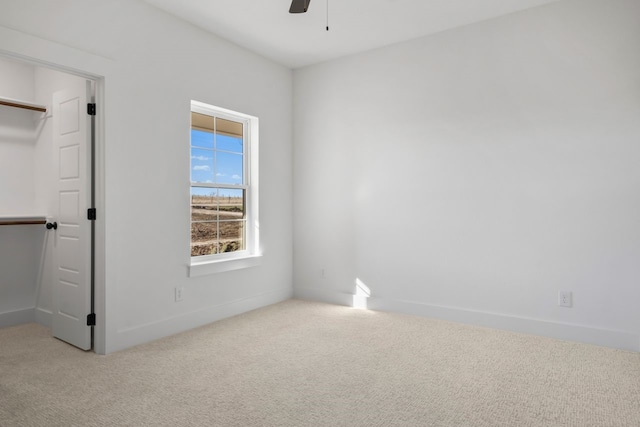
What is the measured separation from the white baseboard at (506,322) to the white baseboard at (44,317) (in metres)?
2.72

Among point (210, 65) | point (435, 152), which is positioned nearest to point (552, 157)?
point (435, 152)

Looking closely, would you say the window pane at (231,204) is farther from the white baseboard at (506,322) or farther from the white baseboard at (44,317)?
the white baseboard at (44,317)

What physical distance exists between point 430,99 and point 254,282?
8.77 ft

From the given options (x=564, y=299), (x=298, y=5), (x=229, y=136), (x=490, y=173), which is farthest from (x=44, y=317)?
(x=564, y=299)

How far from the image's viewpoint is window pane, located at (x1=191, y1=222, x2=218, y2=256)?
12.7 ft

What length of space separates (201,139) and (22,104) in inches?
63.6

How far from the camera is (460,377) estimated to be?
2568 millimetres

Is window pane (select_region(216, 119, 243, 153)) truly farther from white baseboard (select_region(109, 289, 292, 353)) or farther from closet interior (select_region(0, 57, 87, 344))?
white baseboard (select_region(109, 289, 292, 353))

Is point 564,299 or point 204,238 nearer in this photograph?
point 564,299

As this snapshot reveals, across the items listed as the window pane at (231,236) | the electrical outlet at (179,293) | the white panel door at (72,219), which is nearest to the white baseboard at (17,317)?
the white panel door at (72,219)

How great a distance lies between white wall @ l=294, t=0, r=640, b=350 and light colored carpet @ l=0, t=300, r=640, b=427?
1.51 ft

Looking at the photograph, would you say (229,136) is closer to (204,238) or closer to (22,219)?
(204,238)

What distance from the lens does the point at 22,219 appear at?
3.62m

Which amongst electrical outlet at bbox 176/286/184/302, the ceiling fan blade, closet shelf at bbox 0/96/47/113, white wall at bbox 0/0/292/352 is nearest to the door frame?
white wall at bbox 0/0/292/352
